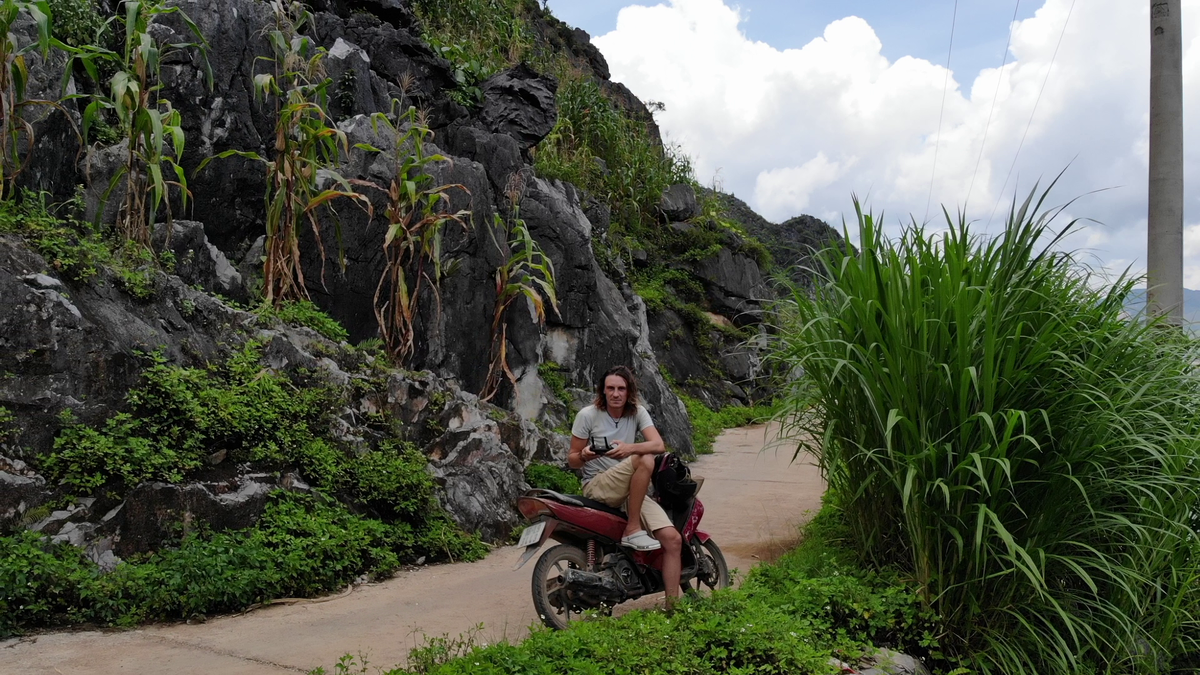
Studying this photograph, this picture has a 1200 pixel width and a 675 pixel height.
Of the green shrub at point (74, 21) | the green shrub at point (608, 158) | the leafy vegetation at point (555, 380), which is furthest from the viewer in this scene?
the green shrub at point (608, 158)

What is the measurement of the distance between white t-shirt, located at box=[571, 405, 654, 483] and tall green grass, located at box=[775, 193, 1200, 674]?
0.97 meters

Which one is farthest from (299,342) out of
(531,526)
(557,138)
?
(557,138)

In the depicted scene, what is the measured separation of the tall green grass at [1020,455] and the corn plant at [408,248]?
14.7 feet

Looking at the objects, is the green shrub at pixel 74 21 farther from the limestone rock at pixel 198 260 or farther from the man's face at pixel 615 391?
the man's face at pixel 615 391

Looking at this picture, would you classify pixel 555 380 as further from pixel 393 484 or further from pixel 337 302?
pixel 393 484

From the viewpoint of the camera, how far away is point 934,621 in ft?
12.6

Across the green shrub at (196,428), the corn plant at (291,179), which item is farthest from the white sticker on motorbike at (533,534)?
the corn plant at (291,179)

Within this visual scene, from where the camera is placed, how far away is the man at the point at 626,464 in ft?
14.0

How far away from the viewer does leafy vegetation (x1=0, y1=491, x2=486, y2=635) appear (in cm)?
418

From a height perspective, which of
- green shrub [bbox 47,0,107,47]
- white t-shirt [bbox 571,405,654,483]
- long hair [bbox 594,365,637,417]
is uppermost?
green shrub [bbox 47,0,107,47]

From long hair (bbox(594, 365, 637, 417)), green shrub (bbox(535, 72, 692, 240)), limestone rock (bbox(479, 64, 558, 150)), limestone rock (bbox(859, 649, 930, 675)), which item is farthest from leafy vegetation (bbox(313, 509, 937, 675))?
green shrub (bbox(535, 72, 692, 240))

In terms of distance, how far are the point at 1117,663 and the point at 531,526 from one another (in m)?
2.74

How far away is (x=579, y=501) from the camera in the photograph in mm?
4305

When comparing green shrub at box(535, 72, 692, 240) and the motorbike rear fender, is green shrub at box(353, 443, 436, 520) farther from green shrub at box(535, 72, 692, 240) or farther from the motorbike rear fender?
green shrub at box(535, 72, 692, 240)
